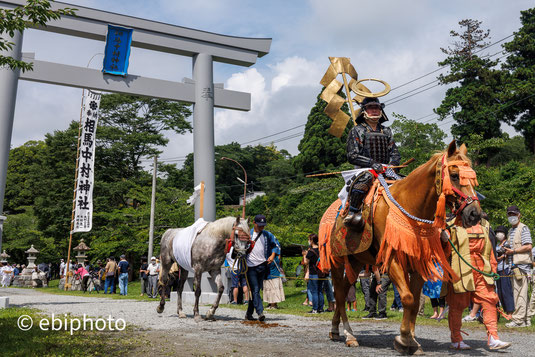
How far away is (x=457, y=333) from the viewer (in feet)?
21.5

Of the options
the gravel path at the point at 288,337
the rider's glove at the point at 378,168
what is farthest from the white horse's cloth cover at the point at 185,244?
the rider's glove at the point at 378,168

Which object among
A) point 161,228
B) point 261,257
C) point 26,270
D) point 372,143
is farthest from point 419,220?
point 26,270

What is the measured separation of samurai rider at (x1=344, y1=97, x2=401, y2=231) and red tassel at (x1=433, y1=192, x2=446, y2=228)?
1082 mm

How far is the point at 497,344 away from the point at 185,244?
676cm

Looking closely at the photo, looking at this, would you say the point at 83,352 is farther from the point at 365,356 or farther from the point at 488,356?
the point at 488,356

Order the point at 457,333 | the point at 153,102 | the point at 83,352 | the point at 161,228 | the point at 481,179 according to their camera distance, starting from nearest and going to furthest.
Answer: the point at 83,352 < the point at 457,333 < the point at 481,179 < the point at 161,228 < the point at 153,102

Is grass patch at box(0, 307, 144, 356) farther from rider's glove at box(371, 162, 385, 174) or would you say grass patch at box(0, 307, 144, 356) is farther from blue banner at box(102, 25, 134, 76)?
blue banner at box(102, 25, 134, 76)

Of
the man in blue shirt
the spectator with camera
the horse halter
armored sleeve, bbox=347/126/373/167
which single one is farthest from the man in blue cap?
the man in blue shirt

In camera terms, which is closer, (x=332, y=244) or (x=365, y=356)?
(x=365, y=356)

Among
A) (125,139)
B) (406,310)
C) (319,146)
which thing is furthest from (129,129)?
(406,310)

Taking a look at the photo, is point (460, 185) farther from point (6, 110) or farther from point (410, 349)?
point (6, 110)

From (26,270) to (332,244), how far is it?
108 ft

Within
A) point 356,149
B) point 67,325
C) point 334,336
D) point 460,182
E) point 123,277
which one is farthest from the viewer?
point 123,277

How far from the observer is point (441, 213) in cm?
555
